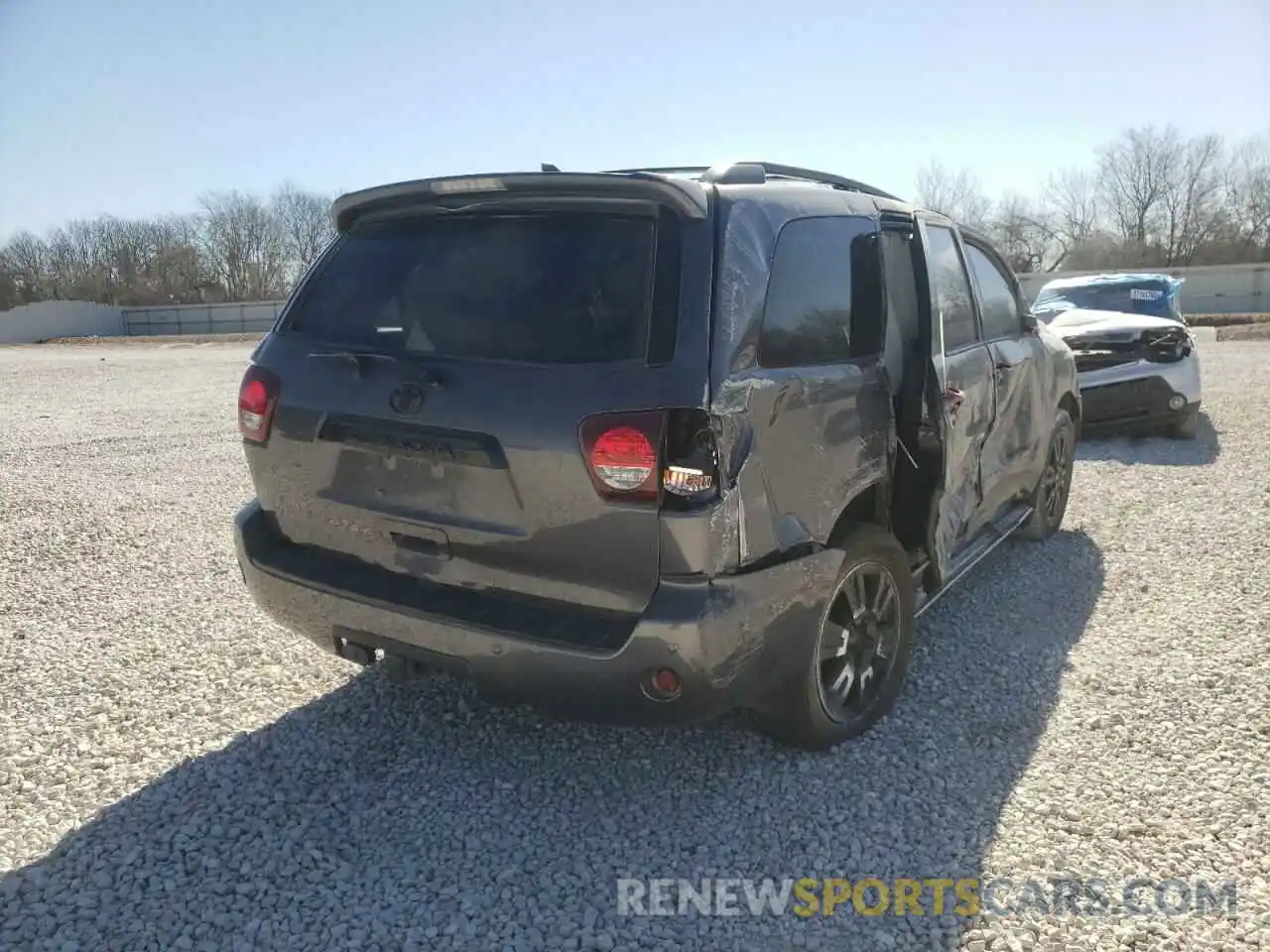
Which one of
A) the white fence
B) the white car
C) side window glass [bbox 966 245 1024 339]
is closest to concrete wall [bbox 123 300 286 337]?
the white fence

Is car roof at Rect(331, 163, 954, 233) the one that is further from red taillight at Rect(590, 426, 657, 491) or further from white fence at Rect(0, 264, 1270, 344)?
white fence at Rect(0, 264, 1270, 344)

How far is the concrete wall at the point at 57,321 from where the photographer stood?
5953cm

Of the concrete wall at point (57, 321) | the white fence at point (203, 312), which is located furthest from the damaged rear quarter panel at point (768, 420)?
the concrete wall at point (57, 321)

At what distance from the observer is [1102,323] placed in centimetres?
945

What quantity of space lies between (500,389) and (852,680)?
171 centimetres

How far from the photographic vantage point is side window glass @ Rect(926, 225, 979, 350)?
4.00 metres

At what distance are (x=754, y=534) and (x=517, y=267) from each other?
1.07 meters

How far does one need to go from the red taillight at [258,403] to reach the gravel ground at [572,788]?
1127mm

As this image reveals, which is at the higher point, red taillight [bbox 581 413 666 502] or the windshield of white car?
the windshield of white car

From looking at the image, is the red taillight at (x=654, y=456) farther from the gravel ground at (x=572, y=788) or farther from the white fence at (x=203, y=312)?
the white fence at (x=203, y=312)

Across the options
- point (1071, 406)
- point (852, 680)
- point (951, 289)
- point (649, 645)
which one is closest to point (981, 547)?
point (951, 289)

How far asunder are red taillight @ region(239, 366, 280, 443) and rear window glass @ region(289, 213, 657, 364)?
0.22m

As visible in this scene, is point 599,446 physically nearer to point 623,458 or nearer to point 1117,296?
point 623,458

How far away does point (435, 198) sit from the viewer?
307 centimetres
